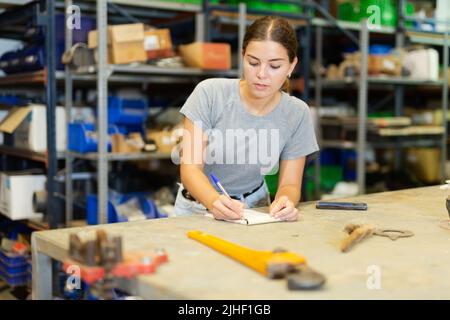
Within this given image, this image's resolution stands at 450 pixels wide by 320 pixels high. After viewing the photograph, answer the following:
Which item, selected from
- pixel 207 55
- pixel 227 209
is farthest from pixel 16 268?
pixel 227 209

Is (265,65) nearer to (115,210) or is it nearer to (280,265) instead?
(280,265)

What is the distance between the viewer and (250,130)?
225 cm

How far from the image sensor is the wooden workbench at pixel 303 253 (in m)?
1.19

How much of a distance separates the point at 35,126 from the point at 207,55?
1167 millimetres

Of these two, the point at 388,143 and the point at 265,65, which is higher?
the point at 265,65

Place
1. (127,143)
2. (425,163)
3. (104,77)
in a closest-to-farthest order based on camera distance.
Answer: (104,77) → (127,143) → (425,163)

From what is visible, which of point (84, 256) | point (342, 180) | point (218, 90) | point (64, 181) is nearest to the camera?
point (84, 256)

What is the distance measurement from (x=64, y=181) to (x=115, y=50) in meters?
1.08

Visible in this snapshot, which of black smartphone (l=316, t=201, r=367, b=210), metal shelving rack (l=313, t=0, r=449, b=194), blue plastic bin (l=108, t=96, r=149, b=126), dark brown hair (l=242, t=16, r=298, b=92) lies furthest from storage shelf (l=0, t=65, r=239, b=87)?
black smartphone (l=316, t=201, r=367, b=210)

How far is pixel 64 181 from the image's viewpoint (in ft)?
13.4

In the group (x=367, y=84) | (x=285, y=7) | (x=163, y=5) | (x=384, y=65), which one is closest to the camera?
(x=163, y=5)

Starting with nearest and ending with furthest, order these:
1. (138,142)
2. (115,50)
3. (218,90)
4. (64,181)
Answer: (218,90)
(115,50)
(138,142)
(64,181)
